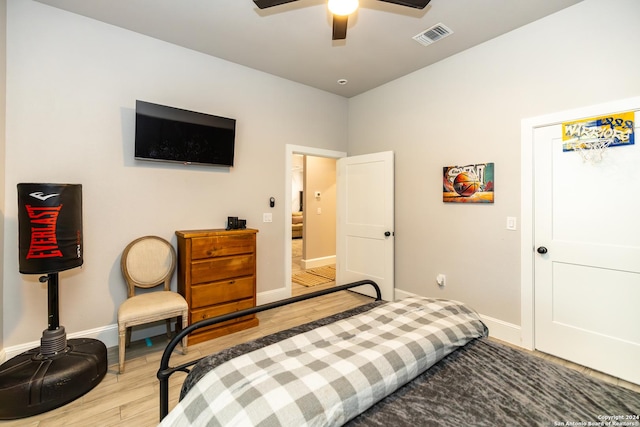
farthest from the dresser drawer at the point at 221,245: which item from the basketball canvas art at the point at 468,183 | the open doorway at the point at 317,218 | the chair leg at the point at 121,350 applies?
the open doorway at the point at 317,218

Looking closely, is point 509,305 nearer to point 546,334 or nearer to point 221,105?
point 546,334

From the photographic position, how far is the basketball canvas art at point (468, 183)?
2875mm

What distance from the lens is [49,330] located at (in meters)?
2.04

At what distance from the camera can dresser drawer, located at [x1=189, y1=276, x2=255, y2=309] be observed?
269 centimetres

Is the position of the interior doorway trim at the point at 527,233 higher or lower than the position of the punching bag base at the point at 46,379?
higher

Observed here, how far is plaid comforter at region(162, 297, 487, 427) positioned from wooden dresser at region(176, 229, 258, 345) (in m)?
1.67

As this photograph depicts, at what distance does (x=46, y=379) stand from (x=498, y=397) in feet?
8.47

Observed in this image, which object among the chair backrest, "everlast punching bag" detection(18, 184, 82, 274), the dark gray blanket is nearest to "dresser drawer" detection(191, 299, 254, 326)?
the chair backrest

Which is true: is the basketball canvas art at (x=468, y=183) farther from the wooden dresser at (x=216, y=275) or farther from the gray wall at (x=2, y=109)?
the gray wall at (x=2, y=109)

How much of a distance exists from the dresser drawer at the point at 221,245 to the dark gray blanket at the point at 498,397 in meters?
1.52

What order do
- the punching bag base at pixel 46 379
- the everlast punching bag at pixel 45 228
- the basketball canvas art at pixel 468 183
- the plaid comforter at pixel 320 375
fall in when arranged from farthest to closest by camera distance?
the basketball canvas art at pixel 468 183, the everlast punching bag at pixel 45 228, the punching bag base at pixel 46 379, the plaid comforter at pixel 320 375

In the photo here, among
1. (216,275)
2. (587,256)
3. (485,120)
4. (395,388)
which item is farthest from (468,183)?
(216,275)

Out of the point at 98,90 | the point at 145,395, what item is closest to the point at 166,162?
the point at 98,90

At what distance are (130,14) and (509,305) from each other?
4372 mm
